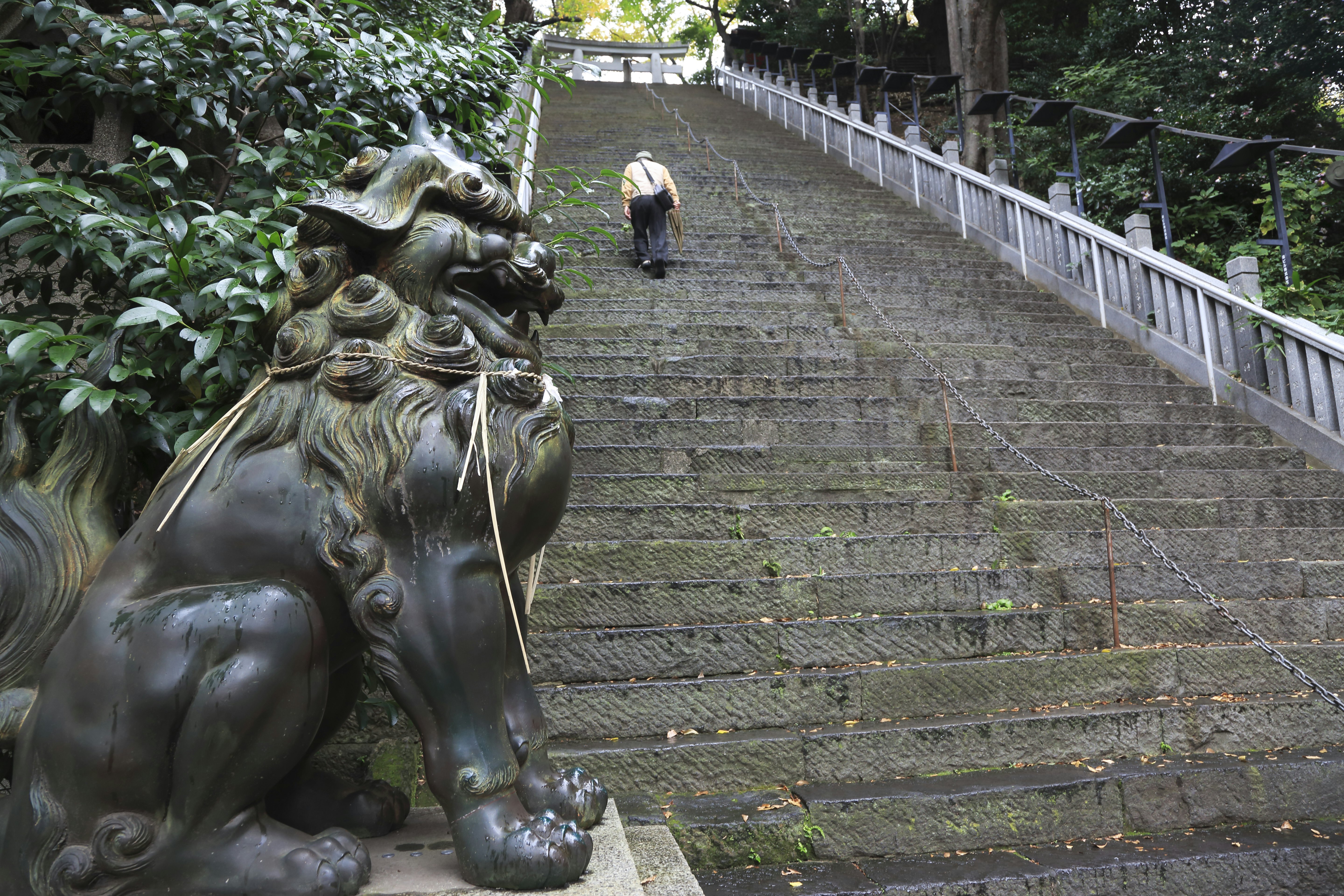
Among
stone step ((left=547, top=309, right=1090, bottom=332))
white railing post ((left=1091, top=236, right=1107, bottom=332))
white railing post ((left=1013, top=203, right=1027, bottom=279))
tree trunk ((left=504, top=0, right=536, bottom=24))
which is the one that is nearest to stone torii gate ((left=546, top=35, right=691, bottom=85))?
tree trunk ((left=504, top=0, right=536, bottom=24))

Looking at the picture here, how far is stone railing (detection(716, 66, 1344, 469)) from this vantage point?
575 cm

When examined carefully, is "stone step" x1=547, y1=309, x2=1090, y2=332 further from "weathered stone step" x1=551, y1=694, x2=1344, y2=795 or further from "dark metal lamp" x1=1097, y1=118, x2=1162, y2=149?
"weathered stone step" x1=551, y1=694, x2=1344, y2=795

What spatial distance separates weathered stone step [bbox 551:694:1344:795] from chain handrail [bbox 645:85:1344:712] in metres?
0.24

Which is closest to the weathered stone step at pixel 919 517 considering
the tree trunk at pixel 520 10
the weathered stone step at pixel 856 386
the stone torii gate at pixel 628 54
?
the weathered stone step at pixel 856 386

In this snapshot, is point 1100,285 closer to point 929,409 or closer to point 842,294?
point 842,294

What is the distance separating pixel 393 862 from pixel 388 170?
118 centimetres

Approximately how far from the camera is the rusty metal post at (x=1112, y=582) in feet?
11.5

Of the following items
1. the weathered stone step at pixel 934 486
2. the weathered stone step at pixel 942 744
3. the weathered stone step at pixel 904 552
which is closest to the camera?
the weathered stone step at pixel 942 744

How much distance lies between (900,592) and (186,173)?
297 cm

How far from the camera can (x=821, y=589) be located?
3.55 metres

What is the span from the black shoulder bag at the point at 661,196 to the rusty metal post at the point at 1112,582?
198 inches

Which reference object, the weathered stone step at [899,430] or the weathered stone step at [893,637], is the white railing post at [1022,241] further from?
the weathered stone step at [893,637]

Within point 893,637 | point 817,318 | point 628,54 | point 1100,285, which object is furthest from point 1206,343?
point 628,54

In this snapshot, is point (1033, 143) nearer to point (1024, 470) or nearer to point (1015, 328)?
point (1015, 328)
